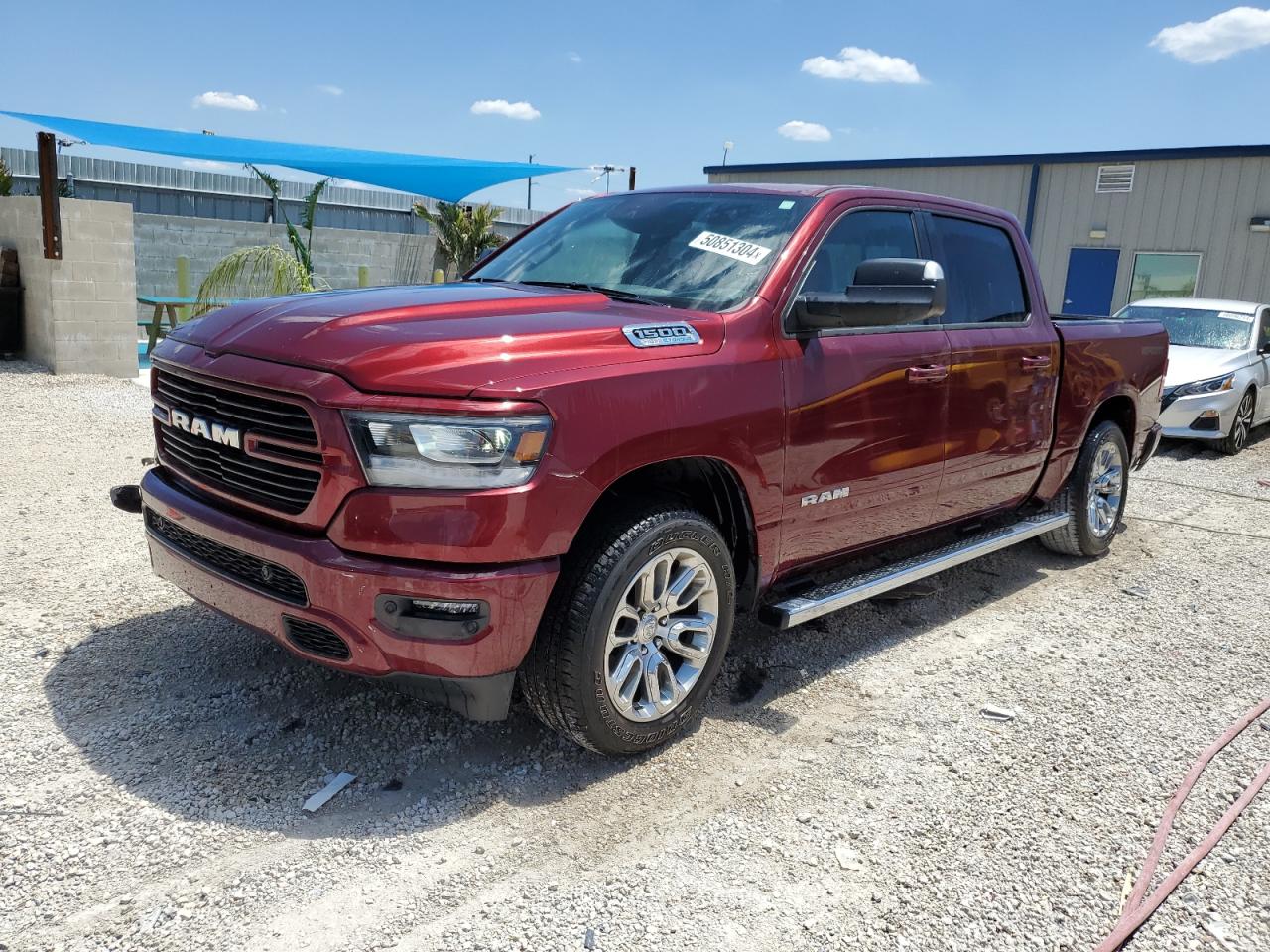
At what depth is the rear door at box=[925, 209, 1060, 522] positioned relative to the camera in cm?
433

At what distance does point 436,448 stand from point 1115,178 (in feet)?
59.1

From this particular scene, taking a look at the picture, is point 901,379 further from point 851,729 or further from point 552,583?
point 552,583

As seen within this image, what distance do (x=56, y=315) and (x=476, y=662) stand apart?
32.5ft

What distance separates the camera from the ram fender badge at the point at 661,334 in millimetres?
3064

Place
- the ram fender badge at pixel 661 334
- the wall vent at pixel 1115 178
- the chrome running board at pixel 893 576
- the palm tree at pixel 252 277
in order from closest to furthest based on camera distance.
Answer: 1. the ram fender badge at pixel 661 334
2. the chrome running board at pixel 893 576
3. the palm tree at pixel 252 277
4. the wall vent at pixel 1115 178

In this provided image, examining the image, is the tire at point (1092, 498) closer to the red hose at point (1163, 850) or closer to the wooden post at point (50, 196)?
the red hose at point (1163, 850)

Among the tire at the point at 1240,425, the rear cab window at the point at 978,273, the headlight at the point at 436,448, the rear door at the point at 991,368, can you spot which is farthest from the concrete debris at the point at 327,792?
the tire at the point at 1240,425

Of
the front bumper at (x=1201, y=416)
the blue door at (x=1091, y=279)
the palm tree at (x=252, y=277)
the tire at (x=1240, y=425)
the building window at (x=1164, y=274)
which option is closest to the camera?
the front bumper at (x=1201, y=416)

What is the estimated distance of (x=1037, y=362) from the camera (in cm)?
481

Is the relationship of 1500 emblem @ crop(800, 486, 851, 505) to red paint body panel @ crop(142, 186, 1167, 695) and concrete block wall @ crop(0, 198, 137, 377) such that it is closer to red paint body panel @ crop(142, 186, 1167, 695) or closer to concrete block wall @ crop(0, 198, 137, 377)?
red paint body panel @ crop(142, 186, 1167, 695)

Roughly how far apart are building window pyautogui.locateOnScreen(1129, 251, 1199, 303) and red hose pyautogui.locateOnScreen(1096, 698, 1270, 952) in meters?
15.7

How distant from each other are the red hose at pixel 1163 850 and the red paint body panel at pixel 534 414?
1384 mm

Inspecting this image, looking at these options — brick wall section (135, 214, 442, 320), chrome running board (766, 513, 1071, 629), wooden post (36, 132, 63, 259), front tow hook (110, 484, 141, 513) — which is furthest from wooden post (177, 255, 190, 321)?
chrome running board (766, 513, 1071, 629)

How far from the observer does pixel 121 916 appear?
2418 millimetres
